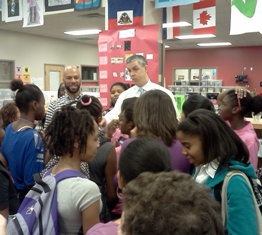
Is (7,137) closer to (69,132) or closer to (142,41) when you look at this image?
(69,132)

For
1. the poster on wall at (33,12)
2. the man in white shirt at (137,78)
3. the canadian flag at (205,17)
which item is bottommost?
the man in white shirt at (137,78)

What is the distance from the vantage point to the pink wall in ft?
41.5

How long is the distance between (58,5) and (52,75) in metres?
5.60

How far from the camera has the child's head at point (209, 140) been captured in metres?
1.43

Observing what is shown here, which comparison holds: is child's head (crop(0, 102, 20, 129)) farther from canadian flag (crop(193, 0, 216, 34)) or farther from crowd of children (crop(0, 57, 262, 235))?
canadian flag (crop(193, 0, 216, 34))

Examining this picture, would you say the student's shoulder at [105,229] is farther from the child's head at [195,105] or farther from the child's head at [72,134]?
the child's head at [195,105]

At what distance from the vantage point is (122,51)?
4.34 metres

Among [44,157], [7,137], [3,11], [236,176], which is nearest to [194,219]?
[236,176]

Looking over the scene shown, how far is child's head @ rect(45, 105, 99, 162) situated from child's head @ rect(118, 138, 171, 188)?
0.31 m

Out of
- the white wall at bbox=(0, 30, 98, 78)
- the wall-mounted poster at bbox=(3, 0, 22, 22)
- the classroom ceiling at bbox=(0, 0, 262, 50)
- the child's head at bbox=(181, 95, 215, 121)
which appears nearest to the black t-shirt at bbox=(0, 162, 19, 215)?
the child's head at bbox=(181, 95, 215, 121)

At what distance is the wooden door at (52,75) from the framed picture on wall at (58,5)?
523 cm

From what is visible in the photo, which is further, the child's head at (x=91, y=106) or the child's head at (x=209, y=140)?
the child's head at (x=91, y=106)

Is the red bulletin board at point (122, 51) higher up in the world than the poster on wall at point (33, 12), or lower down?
lower down

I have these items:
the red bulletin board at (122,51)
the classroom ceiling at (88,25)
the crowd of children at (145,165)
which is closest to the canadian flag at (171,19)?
the red bulletin board at (122,51)
